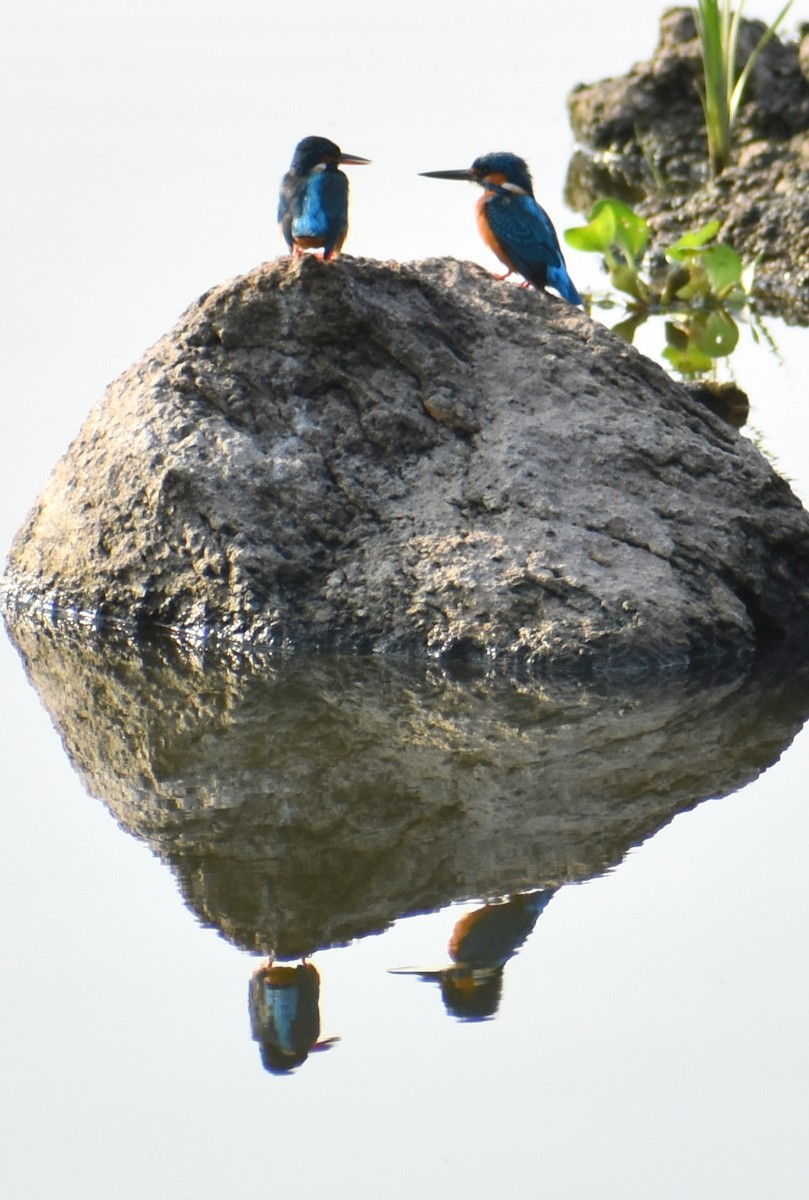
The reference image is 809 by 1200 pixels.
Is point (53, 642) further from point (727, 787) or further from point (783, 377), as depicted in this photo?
point (783, 377)

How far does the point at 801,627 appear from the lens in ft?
18.4

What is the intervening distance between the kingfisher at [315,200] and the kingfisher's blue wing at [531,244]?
2.24 feet

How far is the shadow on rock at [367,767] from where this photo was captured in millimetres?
3908

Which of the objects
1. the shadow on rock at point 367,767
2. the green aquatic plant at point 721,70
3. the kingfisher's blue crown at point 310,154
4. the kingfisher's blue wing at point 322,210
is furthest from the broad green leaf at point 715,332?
the shadow on rock at point 367,767

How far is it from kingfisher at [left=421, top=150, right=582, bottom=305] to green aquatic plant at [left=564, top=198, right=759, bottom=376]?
8.92 feet

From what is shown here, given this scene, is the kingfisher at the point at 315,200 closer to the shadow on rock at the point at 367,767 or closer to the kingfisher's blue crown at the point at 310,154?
the kingfisher's blue crown at the point at 310,154

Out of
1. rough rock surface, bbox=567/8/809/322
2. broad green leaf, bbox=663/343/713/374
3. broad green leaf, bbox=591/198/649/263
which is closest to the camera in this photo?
broad green leaf, bbox=663/343/713/374

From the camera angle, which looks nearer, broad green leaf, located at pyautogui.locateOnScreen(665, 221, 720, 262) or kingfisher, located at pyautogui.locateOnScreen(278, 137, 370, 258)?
kingfisher, located at pyautogui.locateOnScreen(278, 137, 370, 258)

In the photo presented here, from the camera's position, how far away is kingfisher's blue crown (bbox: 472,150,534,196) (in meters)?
6.31

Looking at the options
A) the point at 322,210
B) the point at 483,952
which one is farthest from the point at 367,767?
the point at 322,210

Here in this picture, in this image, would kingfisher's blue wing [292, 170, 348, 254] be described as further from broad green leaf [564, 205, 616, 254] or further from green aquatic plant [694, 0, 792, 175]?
green aquatic plant [694, 0, 792, 175]

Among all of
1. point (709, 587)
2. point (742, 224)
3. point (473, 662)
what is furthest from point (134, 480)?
point (742, 224)

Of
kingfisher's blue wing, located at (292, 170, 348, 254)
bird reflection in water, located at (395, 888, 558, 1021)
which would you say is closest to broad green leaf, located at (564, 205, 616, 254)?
kingfisher's blue wing, located at (292, 170, 348, 254)

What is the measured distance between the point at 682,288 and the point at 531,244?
14.9 feet
